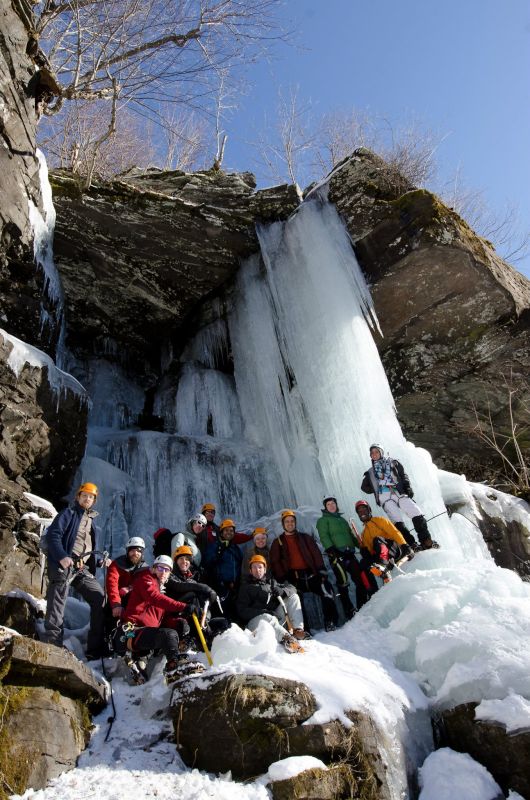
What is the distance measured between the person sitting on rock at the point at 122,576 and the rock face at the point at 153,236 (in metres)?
6.02

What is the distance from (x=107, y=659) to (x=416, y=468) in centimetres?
429

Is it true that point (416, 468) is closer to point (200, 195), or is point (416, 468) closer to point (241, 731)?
point (241, 731)

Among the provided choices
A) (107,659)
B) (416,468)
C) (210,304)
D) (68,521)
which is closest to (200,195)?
(210,304)

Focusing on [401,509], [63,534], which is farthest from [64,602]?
[401,509]

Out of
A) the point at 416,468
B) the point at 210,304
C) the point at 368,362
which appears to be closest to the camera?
the point at 416,468

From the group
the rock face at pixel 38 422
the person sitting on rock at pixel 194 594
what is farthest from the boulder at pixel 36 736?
the rock face at pixel 38 422

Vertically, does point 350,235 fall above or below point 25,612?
above

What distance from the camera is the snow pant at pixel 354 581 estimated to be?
5660 millimetres

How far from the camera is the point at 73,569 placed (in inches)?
172

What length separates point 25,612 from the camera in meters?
4.48

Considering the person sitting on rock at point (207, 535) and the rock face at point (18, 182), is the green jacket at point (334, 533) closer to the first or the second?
the person sitting on rock at point (207, 535)

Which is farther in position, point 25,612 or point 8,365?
point 8,365

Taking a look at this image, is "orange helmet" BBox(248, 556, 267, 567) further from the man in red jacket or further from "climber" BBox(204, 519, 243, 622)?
the man in red jacket

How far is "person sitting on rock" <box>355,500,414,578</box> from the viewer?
5.61 meters
